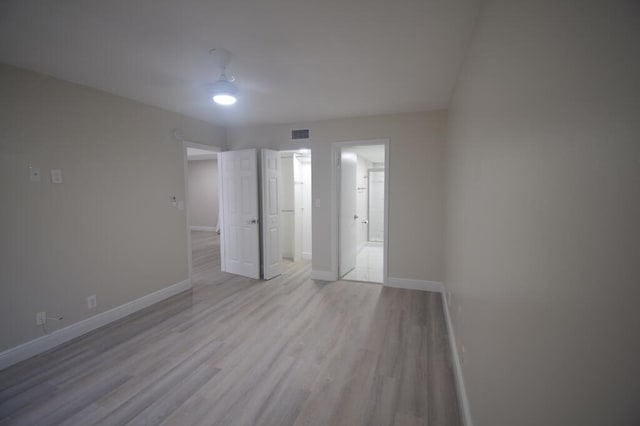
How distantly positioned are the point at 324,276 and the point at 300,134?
2369 mm

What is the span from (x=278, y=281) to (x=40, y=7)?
3.88 m

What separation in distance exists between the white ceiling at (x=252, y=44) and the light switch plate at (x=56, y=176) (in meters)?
0.92

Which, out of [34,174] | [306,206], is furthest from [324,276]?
[34,174]

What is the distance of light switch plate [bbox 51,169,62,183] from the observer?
2.70 metres

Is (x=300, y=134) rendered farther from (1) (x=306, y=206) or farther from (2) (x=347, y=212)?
(1) (x=306, y=206)

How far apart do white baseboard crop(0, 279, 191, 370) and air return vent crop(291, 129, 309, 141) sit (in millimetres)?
2942

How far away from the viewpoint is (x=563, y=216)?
667 millimetres

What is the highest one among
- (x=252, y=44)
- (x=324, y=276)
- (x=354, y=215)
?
(x=252, y=44)

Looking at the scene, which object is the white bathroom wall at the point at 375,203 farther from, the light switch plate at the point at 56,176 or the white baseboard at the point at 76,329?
the light switch plate at the point at 56,176

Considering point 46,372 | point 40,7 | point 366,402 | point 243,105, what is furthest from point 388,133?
point 46,372

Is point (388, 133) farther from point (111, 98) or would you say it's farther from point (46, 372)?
point (46, 372)

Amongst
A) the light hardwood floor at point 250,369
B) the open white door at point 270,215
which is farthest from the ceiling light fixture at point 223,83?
the light hardwood floor at point 250,369

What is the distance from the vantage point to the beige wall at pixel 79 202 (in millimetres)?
2449

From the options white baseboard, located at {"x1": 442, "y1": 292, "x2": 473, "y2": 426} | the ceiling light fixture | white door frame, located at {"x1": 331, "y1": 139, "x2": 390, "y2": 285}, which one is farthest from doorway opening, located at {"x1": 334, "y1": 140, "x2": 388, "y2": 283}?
the ceiling light fixture
